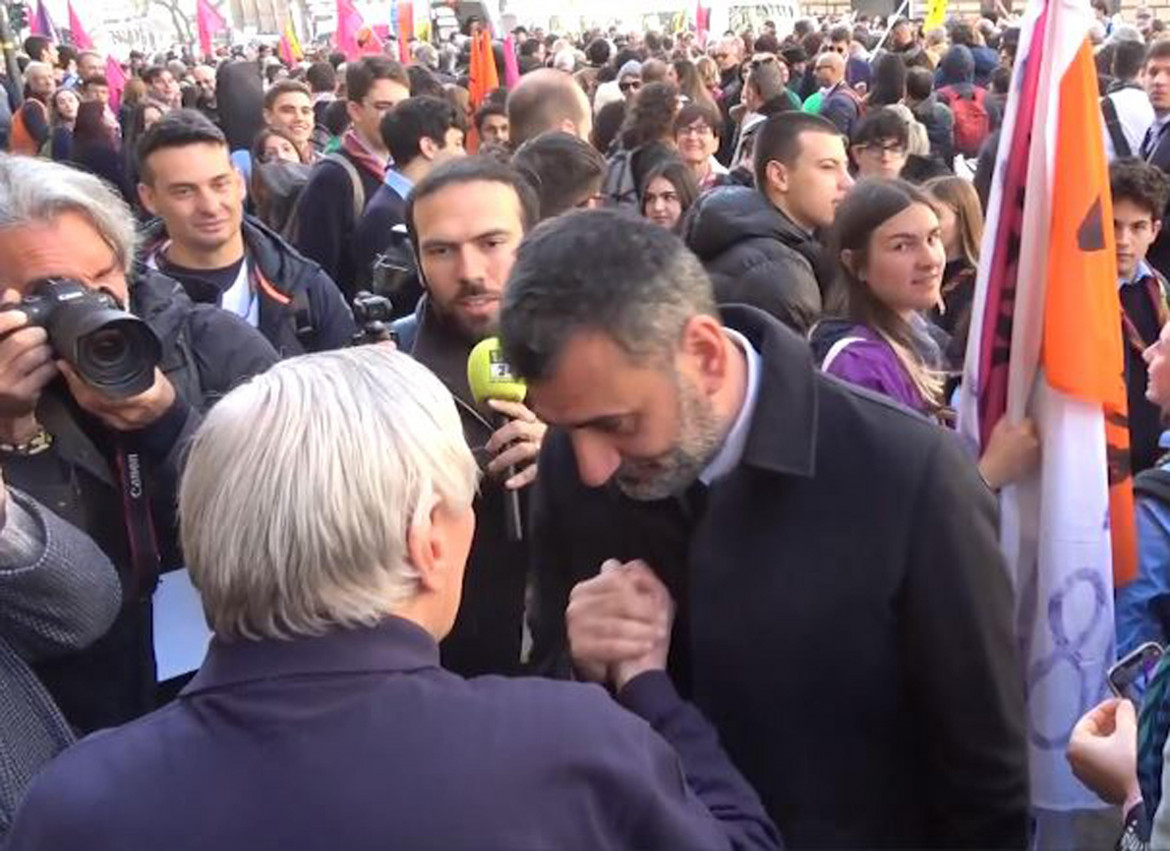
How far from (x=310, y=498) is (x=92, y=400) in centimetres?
90

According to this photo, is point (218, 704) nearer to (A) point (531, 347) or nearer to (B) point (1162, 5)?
(A) point (531, 347)

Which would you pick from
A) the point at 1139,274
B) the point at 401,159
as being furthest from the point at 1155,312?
the point at 401,159

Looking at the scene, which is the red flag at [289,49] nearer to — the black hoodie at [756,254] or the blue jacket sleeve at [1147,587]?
the black hoodie at [756,254]

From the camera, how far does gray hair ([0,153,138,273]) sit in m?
2.09

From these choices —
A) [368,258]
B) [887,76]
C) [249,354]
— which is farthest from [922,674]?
[887,76]

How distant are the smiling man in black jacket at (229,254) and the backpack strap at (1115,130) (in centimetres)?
Answer: 409

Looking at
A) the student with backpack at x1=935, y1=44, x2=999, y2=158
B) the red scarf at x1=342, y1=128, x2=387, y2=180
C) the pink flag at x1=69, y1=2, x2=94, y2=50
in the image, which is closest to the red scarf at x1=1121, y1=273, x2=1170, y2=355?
the red scarf at x1=342, y1=128, x2=387, y2=180

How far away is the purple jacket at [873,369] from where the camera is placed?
112 inches

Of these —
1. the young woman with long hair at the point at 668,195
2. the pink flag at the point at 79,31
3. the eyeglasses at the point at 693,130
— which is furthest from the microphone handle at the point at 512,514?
the pink flag at the point at 79,31

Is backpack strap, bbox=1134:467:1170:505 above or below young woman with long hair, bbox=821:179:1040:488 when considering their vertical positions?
below

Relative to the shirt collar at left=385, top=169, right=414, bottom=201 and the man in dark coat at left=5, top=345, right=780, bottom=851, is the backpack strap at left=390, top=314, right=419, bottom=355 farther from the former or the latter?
the shirt collar at left=385, top=169, right=414, bottom=201

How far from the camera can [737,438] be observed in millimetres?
1738

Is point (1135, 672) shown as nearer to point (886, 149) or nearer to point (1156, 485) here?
point (1156, 485)

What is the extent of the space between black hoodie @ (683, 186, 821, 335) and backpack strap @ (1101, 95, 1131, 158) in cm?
276
